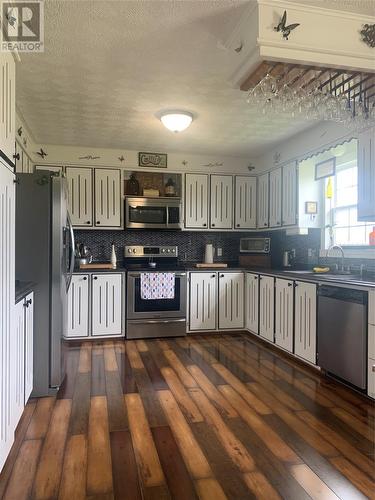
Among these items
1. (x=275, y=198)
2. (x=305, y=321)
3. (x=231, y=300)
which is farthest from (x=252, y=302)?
(x=275, y=198)

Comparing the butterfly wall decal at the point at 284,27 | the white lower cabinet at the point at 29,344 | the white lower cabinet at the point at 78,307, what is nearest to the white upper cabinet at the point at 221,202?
the white lower cabinet at the point at 78,307

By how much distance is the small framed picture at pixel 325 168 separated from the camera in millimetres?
3764

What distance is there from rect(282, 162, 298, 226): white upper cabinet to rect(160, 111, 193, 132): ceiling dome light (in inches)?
57.2

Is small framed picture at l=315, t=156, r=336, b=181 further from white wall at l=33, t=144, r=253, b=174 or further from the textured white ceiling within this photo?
white wall at l=33, t=144, r=253, b=174

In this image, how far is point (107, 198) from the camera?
4.64m

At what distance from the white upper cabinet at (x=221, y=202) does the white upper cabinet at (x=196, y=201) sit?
10cm

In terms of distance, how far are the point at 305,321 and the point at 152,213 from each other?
2.38 m

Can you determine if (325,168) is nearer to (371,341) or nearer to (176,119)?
(176,119)

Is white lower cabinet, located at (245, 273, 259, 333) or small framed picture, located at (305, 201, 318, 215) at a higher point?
small framed picture, located at (305, 201, 318, 215)

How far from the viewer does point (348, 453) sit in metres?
1.95

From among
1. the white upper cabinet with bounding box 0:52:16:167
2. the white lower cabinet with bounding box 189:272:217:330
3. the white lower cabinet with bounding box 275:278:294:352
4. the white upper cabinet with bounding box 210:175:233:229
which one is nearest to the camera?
the white upper cabinet with bounding box 0:52:16:167

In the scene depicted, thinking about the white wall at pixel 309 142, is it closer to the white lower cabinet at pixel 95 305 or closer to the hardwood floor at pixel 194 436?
the hardwood floor at pixel 194 436

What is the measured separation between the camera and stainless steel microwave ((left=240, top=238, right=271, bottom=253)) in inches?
186

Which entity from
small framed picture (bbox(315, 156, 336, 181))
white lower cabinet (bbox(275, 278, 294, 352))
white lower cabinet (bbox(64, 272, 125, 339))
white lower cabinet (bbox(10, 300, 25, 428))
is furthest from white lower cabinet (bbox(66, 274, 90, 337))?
small framed picture (bbox(315, 156, 336, 181))
